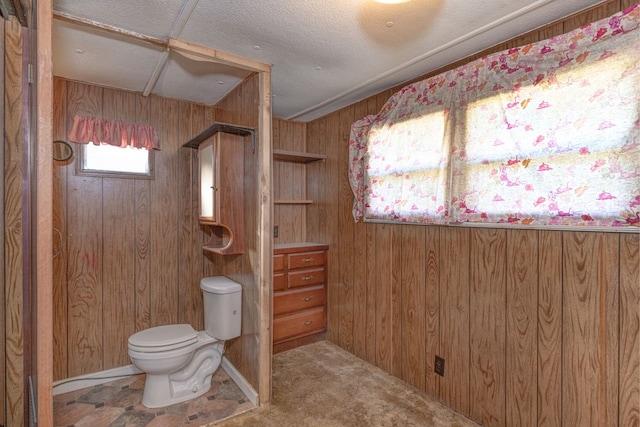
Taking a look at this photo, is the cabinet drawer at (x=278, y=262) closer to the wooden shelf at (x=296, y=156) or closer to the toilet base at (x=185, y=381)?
the toilet base at (x=185, y=381)

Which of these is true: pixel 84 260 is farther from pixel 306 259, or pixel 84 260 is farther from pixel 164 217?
pixel 306 259

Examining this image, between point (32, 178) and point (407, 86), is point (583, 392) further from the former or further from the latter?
point (32, 178)

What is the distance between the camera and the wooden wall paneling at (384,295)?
252 centimetres

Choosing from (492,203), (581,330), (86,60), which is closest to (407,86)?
(492,203)

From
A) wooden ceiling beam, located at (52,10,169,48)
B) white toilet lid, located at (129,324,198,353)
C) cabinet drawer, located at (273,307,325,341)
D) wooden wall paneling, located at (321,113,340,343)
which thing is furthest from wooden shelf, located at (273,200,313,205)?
wooden ceiling beam, located at (52,10,169,48)

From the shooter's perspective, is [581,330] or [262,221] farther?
[262,221]

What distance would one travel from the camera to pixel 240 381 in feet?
7.84

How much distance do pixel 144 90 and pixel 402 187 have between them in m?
2.21

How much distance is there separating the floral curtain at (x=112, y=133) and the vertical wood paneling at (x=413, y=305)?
2213 mm

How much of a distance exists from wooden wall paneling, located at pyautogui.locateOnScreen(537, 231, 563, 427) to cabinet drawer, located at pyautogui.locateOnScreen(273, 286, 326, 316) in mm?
1888

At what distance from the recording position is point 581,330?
1.53 metres

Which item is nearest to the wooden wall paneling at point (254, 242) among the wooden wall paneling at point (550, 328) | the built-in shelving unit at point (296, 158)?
the built-in shelving unit at point (296, 158)

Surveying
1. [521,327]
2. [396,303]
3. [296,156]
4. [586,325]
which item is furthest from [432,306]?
[296,156]

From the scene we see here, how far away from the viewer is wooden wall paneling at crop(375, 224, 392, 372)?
2.52 m
